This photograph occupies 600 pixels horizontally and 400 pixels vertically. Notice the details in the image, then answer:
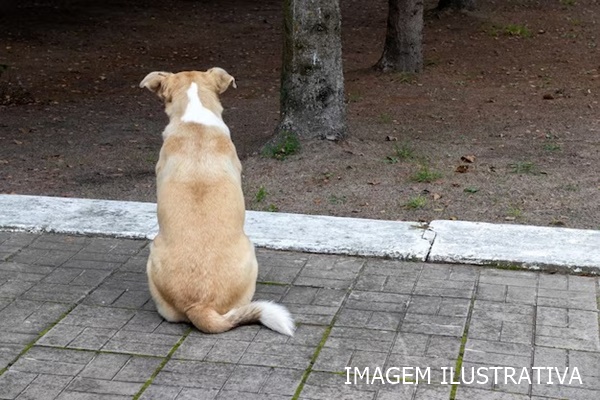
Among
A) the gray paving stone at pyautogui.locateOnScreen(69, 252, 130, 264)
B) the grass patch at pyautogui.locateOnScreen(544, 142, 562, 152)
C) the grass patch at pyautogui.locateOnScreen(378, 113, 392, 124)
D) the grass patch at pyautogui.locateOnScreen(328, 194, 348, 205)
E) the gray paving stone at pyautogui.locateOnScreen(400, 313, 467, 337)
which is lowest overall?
the grass patch at pyautogui.locateOnScreen(378, 113, 392, 124)

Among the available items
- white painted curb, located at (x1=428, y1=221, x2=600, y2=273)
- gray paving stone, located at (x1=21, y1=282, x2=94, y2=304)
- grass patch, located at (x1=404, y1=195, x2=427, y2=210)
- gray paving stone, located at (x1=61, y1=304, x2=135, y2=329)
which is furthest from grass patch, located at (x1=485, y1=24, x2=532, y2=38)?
gray paving stone, located at (x1=61, y1=304, x2=135, y2=329)

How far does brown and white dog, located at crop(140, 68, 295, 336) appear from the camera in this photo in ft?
19.0

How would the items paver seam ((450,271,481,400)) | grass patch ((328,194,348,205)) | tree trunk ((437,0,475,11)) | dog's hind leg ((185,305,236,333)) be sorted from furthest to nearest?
tree trunk ((437,0,475,11)) < grass patch ((328,194,348,205)) < dog's hind leg ((185,305,236,333)) < paver seam ((450,271,481,400))

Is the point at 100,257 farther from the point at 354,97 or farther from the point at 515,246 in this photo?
the point at 354,97

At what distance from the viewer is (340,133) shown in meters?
10.1

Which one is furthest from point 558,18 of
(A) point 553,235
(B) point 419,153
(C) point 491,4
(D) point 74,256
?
(D) point 74,256

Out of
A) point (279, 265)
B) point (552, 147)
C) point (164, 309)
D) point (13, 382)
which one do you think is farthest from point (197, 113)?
point (552, 147)

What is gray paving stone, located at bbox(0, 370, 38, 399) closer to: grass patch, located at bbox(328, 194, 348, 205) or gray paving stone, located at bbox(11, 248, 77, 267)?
gray paving stone, located at bbox(11, 248, 77, 267)

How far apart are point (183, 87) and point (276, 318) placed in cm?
165

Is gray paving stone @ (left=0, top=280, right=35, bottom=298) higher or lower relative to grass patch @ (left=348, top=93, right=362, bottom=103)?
higher

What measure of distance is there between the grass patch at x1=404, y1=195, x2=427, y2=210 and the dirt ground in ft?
0.06

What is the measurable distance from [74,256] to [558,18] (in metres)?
14.0

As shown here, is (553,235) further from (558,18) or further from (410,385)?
(558,18)

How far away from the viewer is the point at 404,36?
45.5ft
